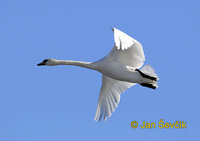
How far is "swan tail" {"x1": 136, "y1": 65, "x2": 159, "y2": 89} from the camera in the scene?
12.7 metres

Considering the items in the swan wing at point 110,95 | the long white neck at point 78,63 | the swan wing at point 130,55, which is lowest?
the swan wing at point 110,95

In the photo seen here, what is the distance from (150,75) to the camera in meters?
12.9

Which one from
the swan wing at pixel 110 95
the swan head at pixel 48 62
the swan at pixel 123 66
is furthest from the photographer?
the swan wing at pixel 110 95

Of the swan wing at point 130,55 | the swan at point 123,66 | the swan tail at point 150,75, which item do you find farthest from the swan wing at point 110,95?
the swan wing at point 130,55

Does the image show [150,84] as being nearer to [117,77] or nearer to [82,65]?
[117,77]

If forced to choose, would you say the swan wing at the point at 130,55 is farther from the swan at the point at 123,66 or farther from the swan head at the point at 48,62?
the swan head at the point at 48,62

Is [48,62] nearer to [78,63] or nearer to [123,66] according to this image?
[78,63]

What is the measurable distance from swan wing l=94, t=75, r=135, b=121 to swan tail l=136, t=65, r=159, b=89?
86 cm

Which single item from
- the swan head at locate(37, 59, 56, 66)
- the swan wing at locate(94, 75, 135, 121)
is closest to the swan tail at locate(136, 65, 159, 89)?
the swan wing at locate(94, 75, 135, 121)

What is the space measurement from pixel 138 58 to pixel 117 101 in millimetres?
1914

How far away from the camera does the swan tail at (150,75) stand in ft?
41.7

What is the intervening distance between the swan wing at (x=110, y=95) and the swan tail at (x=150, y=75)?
2.82ft

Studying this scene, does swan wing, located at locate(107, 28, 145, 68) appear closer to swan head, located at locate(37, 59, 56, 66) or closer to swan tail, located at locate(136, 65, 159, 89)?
swan tail, located at locate(136, 65, 159, 89)

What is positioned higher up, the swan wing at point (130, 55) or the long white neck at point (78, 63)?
the swan wing at point (130, 55)
